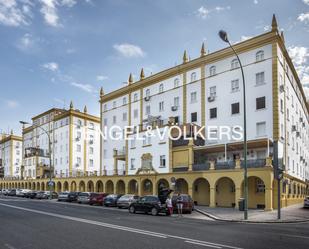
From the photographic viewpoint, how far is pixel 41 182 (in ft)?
236

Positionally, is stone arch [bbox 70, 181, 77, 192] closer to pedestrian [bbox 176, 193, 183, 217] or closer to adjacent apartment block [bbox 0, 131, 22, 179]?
pedestrian [bbox 176, 193, 183, 217]

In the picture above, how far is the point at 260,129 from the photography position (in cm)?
3422

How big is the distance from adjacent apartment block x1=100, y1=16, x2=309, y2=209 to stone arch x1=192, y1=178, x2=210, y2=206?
10 cm

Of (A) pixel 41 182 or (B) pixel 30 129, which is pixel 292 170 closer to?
(A) pixel 41 182

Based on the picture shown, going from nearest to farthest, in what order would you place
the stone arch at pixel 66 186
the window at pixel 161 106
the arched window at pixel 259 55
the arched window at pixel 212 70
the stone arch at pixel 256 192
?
the stone arch at pixel 256 192 → the arched window at pixel 259 55 → the arched window at pixel 212 70 → the window at pixel 161 106 → the stone arch at pixel 66 186

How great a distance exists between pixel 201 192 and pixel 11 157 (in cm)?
7844

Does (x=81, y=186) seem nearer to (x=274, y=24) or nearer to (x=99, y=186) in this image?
(x=99, y=186)

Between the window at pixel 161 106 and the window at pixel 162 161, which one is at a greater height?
the window at pixel 161 106

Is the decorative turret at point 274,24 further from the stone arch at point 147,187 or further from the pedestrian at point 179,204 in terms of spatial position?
the stone arch at point 147,187

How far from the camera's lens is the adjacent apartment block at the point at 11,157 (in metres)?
99.0

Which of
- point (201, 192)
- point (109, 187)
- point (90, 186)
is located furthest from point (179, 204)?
point (90, 186)

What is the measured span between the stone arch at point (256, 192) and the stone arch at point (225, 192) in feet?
6.40

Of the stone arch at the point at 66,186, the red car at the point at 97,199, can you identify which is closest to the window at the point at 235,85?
the red car at the point at 97,199

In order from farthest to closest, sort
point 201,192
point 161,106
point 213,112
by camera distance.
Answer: point 161,106, point 213,112, point 201,192
